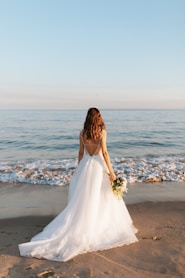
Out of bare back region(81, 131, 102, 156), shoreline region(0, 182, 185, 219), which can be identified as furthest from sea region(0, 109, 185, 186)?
bare back region(81, 131, 102, 156)

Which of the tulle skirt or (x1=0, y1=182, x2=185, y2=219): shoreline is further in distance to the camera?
(x1=0, y1=182, x2=185, y2=219): shoreline

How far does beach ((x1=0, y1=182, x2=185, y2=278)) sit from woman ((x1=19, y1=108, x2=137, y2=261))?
202mm

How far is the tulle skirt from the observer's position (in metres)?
4.47

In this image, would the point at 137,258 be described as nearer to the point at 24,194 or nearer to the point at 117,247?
the point at 117,247

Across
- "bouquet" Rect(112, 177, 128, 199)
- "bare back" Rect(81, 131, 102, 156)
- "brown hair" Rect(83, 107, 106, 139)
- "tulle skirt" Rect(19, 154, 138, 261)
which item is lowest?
"tulle skirt" Rect(19, 154, 138, 261)

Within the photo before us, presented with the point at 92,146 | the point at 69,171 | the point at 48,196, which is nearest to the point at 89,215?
the point at 92,146

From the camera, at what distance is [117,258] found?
14.2ft

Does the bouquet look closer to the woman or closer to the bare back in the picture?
the woman

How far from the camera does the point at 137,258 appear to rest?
4375mm

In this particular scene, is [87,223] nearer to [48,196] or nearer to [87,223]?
[87,223]

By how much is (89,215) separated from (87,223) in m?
0.13

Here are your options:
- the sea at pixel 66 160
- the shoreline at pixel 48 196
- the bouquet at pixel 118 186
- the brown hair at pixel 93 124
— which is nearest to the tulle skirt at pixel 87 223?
the bouquet at pixel 118 186

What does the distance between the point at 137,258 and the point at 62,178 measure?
20.3 feet

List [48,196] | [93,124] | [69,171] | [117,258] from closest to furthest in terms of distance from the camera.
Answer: [117,258] < [93,124] < [48,196] < [69,171]
